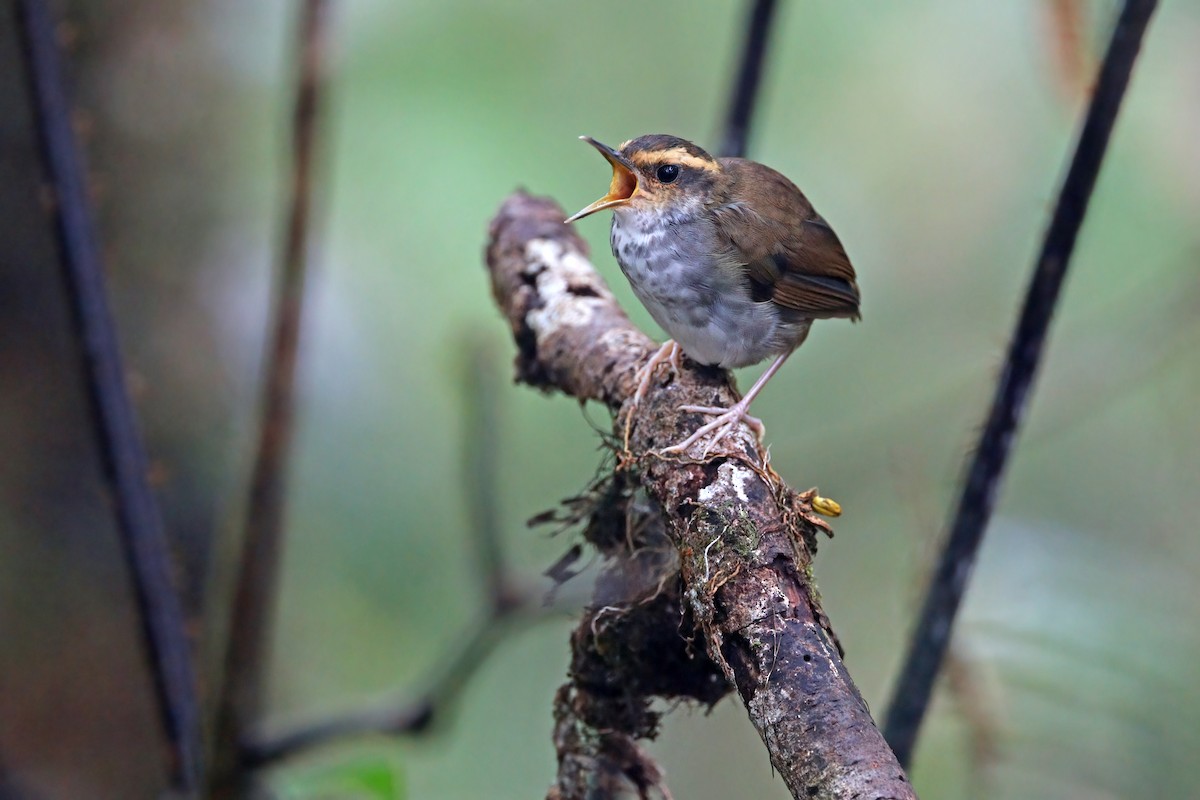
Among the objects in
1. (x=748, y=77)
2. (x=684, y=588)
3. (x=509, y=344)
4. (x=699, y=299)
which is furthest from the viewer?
(x=509, y=344)

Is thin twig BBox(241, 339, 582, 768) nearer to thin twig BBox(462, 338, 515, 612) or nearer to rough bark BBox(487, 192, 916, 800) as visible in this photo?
thin twig BBox(462, 338, 515, 612)

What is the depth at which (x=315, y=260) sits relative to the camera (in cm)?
452

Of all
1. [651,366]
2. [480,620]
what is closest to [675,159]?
[651,366]

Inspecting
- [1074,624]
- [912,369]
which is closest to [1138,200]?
[912,369]

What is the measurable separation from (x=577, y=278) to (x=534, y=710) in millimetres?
3188

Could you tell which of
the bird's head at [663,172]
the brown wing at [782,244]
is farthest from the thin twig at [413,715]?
the bird's head at [663,172]

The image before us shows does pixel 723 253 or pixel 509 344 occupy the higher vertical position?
pixel 509 344

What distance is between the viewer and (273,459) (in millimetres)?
3100

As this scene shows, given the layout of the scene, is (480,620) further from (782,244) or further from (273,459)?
(782,244)

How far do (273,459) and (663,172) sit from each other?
1.44 metres

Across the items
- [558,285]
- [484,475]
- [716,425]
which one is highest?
[558,285]

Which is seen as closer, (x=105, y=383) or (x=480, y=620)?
(x=105, y=383)

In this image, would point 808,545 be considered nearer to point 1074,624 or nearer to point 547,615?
point 547,615

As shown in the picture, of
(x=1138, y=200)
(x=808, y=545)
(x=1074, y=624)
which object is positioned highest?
(x=1138, y=200)
